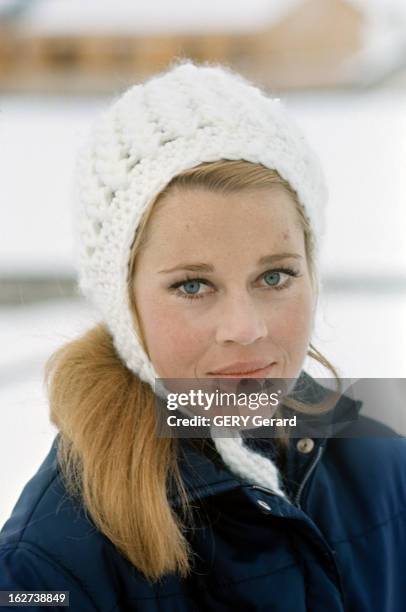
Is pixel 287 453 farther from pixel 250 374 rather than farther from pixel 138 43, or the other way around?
pixel 138 43

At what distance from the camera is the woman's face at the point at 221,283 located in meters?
0.58

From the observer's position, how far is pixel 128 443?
64cm

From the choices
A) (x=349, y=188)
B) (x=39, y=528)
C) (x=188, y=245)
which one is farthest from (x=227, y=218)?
(x=349, y=188)

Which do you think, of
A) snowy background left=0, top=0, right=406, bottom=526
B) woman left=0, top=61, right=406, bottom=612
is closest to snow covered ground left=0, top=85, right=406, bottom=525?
snowy background left=0, top=0, right=406, bottom=526

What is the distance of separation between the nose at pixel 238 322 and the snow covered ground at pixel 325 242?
161 millimetres

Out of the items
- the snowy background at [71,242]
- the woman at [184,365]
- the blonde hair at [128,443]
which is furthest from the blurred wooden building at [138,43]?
the blonde hair at [128,443]

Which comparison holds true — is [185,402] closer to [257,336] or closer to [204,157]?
[257,336]

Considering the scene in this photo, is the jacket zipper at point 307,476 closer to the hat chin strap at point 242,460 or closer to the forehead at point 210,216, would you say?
the hat chin strap at point 242,460

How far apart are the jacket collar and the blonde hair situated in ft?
0.04

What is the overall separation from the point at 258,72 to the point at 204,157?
0.33 metres

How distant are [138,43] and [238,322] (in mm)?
395

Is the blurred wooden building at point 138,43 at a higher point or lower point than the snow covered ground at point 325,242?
higher

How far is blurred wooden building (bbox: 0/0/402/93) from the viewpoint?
2.58ft

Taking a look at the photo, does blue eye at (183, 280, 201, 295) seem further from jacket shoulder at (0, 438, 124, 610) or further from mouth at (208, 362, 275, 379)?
jacket shoulder at (0, 438, 124, 610)
